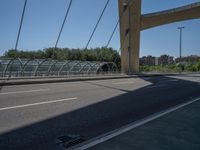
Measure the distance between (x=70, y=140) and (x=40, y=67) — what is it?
24997mm

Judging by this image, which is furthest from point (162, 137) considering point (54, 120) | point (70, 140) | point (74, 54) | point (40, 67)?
point (74, 54)

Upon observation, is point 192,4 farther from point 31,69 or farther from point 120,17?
point 31,69

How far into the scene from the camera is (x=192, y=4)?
34.0m

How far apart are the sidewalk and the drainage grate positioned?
52cm

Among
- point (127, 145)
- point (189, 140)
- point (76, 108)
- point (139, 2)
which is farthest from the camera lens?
point (139, 2)

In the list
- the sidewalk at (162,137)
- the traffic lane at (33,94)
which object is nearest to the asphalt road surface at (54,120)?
the traffic lane at (33,94)

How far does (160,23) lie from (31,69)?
2144cm

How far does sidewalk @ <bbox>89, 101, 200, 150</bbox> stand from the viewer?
4109mm

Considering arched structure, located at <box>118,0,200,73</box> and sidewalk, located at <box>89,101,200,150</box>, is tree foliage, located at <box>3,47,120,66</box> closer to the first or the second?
arched structure, located at <box>118,0,200,73</box>

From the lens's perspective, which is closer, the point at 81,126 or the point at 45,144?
the point at 45,144

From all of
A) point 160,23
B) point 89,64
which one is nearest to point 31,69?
point 89,64

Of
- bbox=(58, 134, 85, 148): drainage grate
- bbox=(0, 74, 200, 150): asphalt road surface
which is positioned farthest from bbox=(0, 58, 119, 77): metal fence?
bbox=(58, 134, 85, 148): drainage grate

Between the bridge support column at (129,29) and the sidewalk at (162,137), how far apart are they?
25.9 metres

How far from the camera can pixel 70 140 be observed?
4.53 meters
